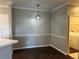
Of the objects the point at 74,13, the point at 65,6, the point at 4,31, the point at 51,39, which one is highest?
the point at 65,6

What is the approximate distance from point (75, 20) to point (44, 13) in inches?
87.2

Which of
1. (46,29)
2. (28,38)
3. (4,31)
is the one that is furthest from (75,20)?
(4,31)

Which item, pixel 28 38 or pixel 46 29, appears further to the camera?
pixel 46 29

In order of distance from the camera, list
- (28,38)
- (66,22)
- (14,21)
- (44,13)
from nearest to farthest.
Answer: (66,22)
(14,21)
(28,38)
(44,13)

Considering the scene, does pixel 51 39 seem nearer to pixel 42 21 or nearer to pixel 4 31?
pixel 42 21

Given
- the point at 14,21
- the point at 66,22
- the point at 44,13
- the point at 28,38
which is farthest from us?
the point at 44,13

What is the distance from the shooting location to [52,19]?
6.17 metres

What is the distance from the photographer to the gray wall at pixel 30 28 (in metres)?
5.57

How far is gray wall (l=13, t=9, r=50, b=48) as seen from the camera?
5.57 meters

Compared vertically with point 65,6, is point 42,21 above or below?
below

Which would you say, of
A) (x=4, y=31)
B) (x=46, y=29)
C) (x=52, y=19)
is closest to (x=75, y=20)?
(x=52, y=19)

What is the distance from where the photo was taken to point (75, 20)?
6176mm

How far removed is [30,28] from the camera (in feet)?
19.3

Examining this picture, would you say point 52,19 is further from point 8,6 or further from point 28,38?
point 8,6
